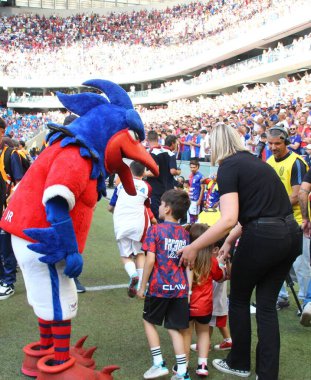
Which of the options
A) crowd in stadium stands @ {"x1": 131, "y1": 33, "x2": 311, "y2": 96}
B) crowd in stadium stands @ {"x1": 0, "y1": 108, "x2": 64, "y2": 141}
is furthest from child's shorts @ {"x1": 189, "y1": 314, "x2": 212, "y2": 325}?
crowd in stadium stands @ {"x1": 0, "y1": 108, "x2": 64, "y2": 141}

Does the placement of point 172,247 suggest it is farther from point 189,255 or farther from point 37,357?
point 37,357

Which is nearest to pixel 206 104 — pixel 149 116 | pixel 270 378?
pixel 149 116

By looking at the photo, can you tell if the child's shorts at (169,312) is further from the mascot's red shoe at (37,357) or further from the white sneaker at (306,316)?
the white sneaker at (306,316)

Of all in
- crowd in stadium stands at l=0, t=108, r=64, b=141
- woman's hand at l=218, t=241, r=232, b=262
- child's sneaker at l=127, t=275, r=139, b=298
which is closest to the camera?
woman's hand at l=218, t=241, r=232, b=262

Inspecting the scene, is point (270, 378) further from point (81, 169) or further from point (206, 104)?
point (206, 104)

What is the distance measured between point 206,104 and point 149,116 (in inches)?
281

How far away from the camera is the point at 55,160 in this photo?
2605 mm

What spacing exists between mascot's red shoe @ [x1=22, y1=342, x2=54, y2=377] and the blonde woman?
1035 millimetres

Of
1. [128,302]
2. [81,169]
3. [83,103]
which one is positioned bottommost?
[128,302]

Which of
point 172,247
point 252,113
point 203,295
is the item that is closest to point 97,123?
point 172,247

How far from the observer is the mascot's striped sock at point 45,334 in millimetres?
2871

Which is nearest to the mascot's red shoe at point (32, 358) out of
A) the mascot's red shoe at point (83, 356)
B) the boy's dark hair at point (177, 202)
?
the mascot's red shoe at point (83, 356)

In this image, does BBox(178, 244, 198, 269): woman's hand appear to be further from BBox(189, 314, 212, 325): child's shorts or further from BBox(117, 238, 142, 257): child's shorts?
BBox(117, 238, 142, 257): child's shorts

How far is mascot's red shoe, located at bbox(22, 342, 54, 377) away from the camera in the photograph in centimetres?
288
